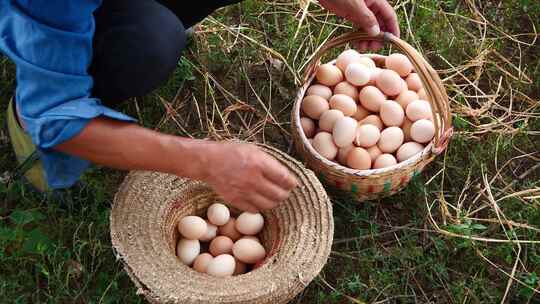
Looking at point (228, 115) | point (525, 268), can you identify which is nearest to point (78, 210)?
point (228, 115)

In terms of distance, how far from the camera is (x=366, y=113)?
1.79 metres

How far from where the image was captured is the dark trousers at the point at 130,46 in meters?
1.44

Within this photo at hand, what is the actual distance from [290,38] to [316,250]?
837mm

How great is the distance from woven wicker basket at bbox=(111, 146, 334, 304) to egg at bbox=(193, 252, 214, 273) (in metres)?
0.07

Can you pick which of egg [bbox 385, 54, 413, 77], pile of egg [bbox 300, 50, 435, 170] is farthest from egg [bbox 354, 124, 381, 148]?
egg [bbox 385, 54, 413, 77]

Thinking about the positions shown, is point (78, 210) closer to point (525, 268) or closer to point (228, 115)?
point (228, 115)

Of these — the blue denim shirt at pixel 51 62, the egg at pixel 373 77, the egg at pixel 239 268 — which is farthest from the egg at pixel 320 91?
the blue denim shirt at pixel 51 62

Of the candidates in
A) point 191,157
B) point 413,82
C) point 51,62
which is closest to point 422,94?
point 413,82

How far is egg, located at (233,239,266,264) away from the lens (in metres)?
1.56

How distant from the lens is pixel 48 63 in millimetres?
1179

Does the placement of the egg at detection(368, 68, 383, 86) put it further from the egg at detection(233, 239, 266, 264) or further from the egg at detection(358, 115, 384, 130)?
the egg at detection(233, 239, 266, 264)

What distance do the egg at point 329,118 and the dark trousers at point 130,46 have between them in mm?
409

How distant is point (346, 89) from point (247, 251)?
0.51m

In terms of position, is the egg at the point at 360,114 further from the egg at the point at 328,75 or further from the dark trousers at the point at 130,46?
the dark trousers at the point at 130,46
